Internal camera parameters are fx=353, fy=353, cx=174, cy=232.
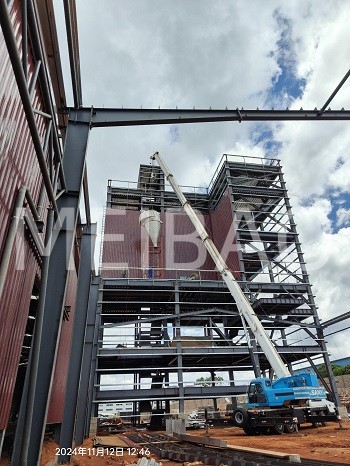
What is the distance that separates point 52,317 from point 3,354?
1.08 m

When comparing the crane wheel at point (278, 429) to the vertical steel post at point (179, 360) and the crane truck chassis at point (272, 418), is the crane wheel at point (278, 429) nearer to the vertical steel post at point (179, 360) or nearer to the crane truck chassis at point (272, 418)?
the crane truck chassis at point (272, 418)

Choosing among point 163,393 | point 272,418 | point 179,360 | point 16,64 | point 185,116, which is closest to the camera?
point 16,64

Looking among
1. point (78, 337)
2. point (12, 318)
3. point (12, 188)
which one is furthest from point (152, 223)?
point (12, 188)

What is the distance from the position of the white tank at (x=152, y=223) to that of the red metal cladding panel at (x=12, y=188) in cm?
2597

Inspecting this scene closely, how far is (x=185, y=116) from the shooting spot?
10.1 meters

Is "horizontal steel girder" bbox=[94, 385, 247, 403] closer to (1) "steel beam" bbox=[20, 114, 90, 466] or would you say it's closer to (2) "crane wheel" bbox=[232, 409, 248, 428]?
(2) "crane wheel" bbox=[232, 409, 248, 428]

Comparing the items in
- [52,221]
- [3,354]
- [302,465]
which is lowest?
[302,465]

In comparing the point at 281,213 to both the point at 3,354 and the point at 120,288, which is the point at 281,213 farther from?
the point at 3,354

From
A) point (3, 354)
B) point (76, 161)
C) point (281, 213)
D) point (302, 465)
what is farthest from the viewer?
point (281, 213)

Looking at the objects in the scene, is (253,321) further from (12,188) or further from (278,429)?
(12,188)

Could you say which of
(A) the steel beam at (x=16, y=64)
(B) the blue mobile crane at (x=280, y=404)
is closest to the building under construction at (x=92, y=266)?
(A) the steel beam at (x=16, y=64)

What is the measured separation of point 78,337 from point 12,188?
25.0 ft

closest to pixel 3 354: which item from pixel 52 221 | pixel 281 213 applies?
pixel 52 221

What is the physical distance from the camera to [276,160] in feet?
121
